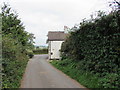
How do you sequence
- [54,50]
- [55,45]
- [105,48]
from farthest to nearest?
1. [55,45]
2. [54,50]
3. [105,48]

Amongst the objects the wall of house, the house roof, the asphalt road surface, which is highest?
the house roof

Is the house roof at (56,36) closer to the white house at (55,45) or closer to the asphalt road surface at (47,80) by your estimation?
the white house at (55,45)

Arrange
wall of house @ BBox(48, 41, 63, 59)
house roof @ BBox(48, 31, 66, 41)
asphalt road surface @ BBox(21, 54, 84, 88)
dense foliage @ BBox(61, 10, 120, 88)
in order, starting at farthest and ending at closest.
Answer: house roof @ BBox(48, 31, 66, 41) → wall of house @ BBox(48, 41, 63, 59) → asphalt road surface @ BBox(21, 54, 84, 88) → dense foliage @ BBox(61, 10, 120, 88)

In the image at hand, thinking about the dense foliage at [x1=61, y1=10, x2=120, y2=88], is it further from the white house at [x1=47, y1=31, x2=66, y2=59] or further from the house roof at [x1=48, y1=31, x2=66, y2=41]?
the house roof at [x1=48, y1=31, x2=66, y2=41]

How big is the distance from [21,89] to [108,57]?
14.6 feet

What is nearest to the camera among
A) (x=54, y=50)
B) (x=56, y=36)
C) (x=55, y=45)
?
(x=54, y=50)

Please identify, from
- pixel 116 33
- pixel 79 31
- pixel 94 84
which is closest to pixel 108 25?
pixel 116 33

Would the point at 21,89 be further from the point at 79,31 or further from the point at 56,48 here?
the point at 56,48

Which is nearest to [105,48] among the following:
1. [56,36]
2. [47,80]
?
[47,80]

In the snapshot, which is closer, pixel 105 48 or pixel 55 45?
pixel 105 48

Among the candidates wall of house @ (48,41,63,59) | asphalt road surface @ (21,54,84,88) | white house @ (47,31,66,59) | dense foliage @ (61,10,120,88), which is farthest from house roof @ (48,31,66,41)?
dense foliage @ (61,10,120,88)

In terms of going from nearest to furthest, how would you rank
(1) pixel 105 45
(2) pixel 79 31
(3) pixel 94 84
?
(3) pixel 94 84 → (1) pixel 105 45 → (2) pixel 79 31

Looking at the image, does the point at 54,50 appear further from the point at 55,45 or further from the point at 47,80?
the point at 47,80

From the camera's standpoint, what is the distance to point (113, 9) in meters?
7.84
